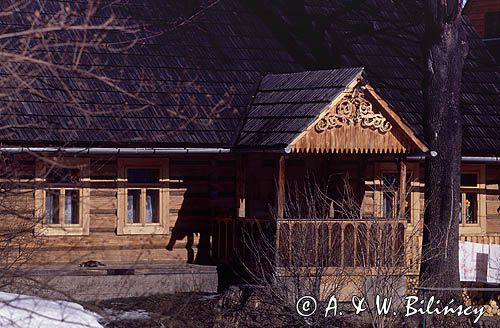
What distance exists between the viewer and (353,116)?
19.1m

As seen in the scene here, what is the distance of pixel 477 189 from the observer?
23000 millimetres

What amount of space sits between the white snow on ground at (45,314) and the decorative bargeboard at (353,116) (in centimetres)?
539

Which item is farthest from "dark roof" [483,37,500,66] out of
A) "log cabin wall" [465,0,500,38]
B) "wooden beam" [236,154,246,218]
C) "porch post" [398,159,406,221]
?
"wooden beam" [236,154,246,218]

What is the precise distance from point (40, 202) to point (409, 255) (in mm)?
6162

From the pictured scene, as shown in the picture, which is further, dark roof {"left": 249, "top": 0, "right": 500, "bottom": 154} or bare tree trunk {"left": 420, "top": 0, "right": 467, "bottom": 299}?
dark roof {"left": 249, "top": 0, "right": 500, "bottom": 154}

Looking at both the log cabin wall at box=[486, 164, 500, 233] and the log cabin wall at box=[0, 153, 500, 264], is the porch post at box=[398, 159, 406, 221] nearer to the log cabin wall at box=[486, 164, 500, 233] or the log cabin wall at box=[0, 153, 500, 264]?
the log cabin wall at box=[0, 153, 500, 264]

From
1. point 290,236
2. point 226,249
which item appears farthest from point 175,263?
point 290,236

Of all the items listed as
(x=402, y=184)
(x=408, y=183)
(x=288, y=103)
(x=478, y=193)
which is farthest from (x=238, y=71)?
(x=478, y=193)

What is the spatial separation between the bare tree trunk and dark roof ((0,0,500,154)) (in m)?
1.79

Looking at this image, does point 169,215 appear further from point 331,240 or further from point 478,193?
point 478,193

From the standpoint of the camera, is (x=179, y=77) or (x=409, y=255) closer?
(x=409, y=255)

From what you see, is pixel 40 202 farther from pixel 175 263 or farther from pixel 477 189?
pixel 477 189

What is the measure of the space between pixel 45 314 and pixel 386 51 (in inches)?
477

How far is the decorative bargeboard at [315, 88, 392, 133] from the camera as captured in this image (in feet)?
62.0
